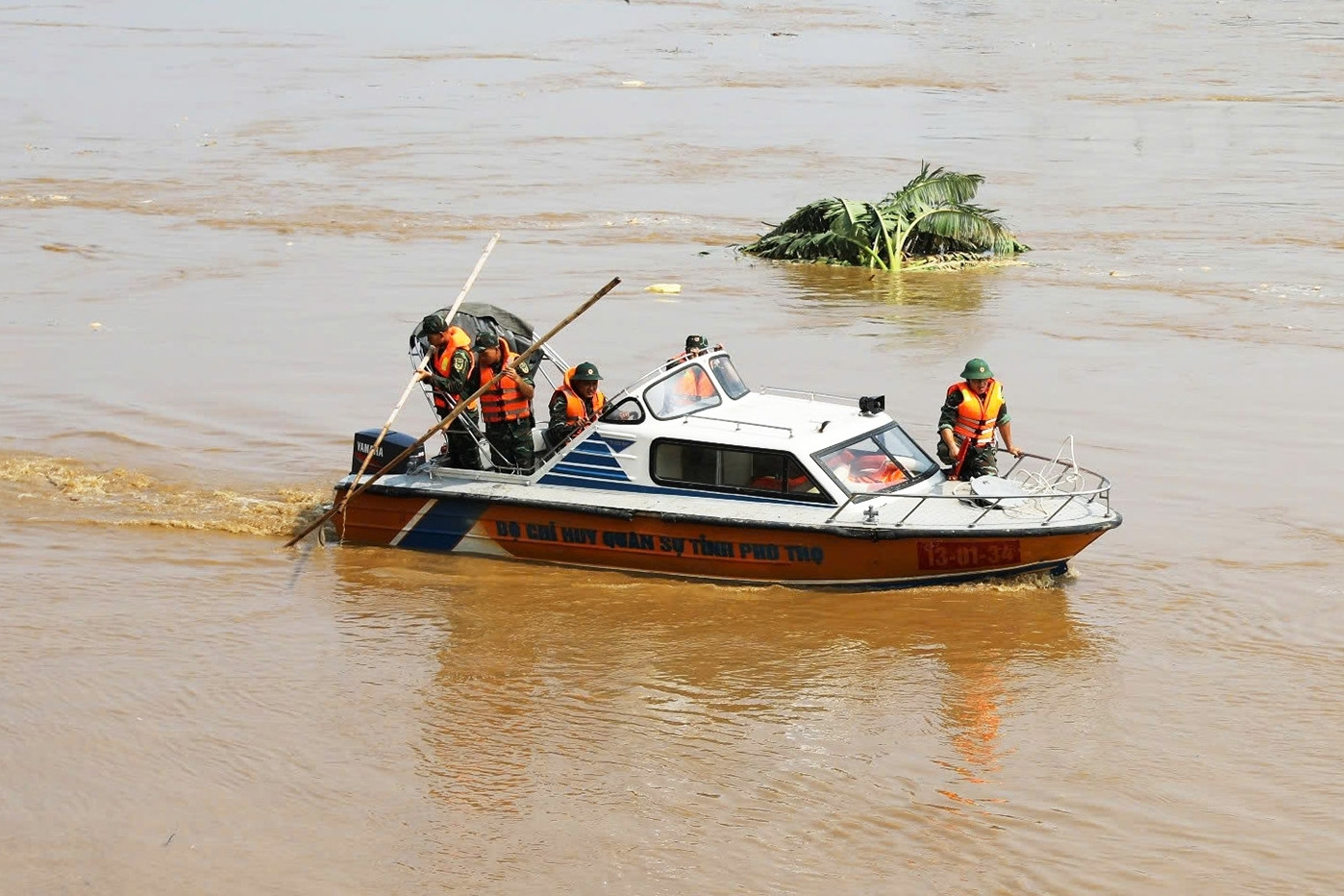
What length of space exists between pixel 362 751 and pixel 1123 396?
35.7 ft

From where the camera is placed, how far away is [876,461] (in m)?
13.3

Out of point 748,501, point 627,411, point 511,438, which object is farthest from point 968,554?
point 511,438

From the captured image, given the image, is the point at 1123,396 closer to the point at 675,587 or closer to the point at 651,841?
the point at 675,587

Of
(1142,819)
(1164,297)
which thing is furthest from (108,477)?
(1164,297)

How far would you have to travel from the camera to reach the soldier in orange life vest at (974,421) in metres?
13.5

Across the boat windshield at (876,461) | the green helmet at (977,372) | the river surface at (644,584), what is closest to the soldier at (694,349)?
the boat windshield at (876,461)

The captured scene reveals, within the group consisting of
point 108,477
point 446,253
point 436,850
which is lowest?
point 436,850

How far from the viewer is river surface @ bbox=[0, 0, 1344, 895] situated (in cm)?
1002

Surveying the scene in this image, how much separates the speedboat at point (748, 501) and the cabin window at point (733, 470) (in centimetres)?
1

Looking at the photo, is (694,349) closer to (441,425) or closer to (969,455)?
(441,425)

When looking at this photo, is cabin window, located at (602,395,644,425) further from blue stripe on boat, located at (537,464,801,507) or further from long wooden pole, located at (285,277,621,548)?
long wooden pole, located at (285,277,621,548)

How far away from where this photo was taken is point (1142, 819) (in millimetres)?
10070

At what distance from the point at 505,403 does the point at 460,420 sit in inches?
16.4

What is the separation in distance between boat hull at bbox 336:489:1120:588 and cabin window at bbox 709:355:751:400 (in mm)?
1423
